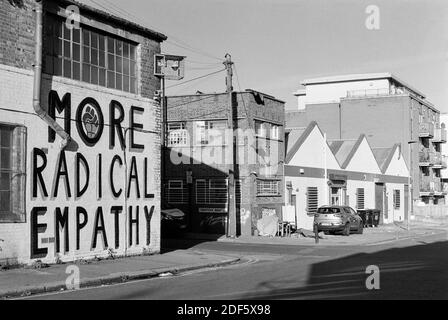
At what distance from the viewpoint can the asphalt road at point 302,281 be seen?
10.6 m

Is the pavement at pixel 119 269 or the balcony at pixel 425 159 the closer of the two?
the pavement at pixel 119 269

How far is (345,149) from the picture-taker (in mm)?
46000

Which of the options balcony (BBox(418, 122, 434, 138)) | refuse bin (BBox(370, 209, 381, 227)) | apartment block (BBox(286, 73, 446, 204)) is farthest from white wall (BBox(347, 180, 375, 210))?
balcony (BBox(418, 122, 434, 138))

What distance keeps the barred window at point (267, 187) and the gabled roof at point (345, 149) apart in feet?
34.9

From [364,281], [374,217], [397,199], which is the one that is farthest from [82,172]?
[397,199]

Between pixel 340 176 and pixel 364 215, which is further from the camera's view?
pixel 340 176

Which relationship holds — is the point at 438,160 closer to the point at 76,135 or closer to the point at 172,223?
the point at 172,223

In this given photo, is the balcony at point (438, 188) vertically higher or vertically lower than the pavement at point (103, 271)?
higher

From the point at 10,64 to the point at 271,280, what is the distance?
8.17 metres

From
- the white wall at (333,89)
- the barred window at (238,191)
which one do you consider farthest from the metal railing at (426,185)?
the barred window at (238,191)

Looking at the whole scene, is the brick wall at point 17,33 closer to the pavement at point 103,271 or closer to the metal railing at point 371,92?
the pavement at point 103,271

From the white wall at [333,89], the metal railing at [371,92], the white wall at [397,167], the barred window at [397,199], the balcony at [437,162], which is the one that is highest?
the white wall at [333,89]

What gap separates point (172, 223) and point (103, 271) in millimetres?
16067

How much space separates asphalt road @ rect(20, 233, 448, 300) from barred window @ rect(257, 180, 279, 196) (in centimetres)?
1114
